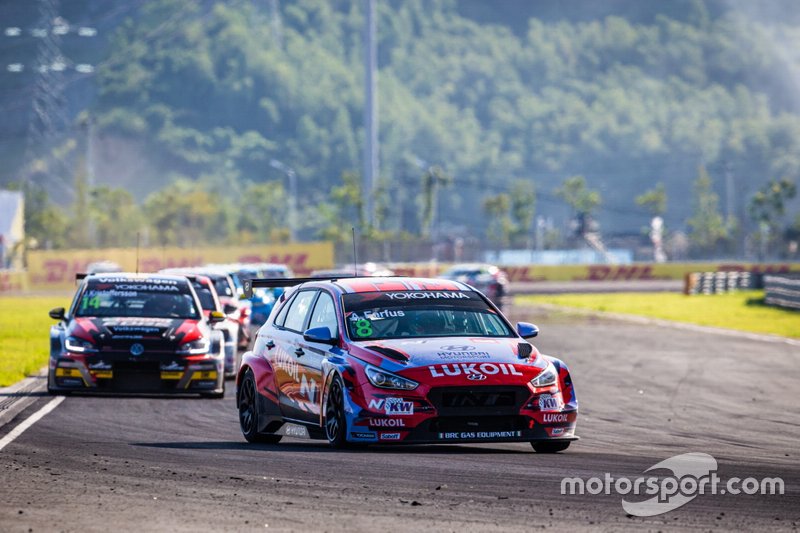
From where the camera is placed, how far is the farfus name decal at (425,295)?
40.9 feet

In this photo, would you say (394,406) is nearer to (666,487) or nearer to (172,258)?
(666,487)

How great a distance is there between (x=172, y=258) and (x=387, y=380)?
241 ft

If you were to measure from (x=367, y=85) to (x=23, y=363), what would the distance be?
89.3 m

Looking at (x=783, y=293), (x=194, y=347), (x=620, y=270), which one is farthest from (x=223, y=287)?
(x=620, y=270)

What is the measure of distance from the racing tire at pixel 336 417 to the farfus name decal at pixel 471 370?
0.84 meters

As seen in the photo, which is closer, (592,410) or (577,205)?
(592,410)

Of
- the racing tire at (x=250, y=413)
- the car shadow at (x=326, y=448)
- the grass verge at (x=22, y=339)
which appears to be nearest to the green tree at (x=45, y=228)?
the grass verge at (x=22, y=339)

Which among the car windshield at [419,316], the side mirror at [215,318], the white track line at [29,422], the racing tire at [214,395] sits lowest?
the racing tire at [214,395]

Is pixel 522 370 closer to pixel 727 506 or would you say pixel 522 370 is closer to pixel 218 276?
pixel 727 506

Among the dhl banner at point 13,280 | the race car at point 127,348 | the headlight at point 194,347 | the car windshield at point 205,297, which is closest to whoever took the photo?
the race car at point 127,348

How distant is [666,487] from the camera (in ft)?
30.6

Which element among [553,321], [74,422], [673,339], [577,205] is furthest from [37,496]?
[577,205]

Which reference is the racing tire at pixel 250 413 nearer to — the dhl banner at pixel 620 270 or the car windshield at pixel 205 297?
the car windshield at pixel 205 297

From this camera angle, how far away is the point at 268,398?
42.9ft
